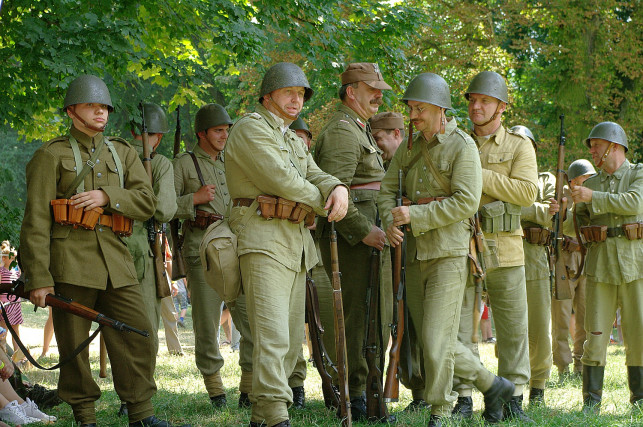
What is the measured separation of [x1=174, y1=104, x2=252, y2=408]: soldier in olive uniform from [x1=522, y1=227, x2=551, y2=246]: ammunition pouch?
285cm

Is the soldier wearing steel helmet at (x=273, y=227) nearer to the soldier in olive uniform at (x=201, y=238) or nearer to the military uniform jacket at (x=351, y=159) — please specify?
the military uniform jacket at (x=351, y=159)

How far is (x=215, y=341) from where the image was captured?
7477mm

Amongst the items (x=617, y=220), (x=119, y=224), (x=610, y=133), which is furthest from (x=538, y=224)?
(x=119, y=224)

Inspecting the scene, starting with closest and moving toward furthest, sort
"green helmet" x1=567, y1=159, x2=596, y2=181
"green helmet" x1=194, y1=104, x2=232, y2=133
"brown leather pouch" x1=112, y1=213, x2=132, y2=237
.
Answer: "brown leather pouch" x1=112, y1=213, x2=132, y2=237
"green helmet" x1=194, y1=104, x2=232, y2=133
"green helmet" x1=567, y1=159, x2=596, y2=181

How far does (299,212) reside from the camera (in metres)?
5.70

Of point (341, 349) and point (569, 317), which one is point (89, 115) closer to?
point (341, 349)

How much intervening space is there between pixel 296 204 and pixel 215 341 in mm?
2313

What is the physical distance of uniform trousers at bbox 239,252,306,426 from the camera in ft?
17.6

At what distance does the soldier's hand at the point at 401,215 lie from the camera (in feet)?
→ 19.2

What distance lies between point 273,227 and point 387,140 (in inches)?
101

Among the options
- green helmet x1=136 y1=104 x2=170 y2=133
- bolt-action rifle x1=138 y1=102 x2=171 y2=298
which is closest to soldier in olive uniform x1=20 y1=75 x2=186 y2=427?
bolt-action rifle x1=138 y1=102 x2=171 y2=298

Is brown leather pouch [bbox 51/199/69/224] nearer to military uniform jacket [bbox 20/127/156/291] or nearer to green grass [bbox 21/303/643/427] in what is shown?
military uniform jacket [bbox 20/127/156/291]

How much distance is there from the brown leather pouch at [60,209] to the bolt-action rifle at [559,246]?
4.36 metres

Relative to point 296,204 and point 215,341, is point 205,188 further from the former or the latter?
point 296,204
